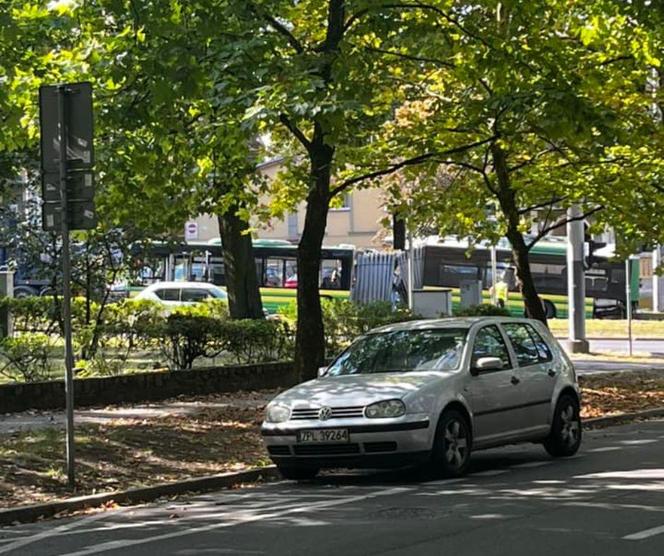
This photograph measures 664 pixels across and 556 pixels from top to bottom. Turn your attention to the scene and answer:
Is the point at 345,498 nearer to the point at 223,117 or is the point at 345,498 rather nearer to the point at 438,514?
the point at 438,514

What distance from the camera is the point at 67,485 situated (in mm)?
10273

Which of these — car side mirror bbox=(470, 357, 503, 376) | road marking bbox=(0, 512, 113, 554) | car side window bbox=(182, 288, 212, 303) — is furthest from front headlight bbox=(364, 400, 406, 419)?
car side window bbox=(182, 288, 212, 303)

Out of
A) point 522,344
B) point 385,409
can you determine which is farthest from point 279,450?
point 522,344

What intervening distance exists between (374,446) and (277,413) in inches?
43.2

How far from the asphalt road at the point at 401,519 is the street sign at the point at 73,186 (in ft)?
9.93

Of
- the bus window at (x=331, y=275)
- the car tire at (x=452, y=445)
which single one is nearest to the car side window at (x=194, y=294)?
the bus window at (x=331, y=275)

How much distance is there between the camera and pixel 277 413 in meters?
10.5

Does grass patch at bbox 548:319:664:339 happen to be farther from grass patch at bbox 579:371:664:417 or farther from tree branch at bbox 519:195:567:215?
tree branch at bbox 519:195:567:215

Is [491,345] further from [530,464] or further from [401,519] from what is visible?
[401,519]

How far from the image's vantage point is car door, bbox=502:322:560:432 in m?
11.7

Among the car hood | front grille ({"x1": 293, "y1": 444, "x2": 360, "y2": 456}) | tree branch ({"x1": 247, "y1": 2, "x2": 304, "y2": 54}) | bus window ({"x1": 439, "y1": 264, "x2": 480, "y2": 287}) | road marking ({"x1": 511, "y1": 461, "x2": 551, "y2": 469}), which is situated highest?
tree branch ({"x1": 247, "y1": 2, "x2": 304, "y2": 54})

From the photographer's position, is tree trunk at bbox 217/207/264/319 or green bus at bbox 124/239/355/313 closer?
tree trunk at bbox 217/207/264/319

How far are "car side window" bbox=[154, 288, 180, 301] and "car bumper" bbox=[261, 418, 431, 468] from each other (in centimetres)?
2957

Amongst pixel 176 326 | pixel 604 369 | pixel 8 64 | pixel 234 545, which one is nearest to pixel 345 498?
pixel 234 545
